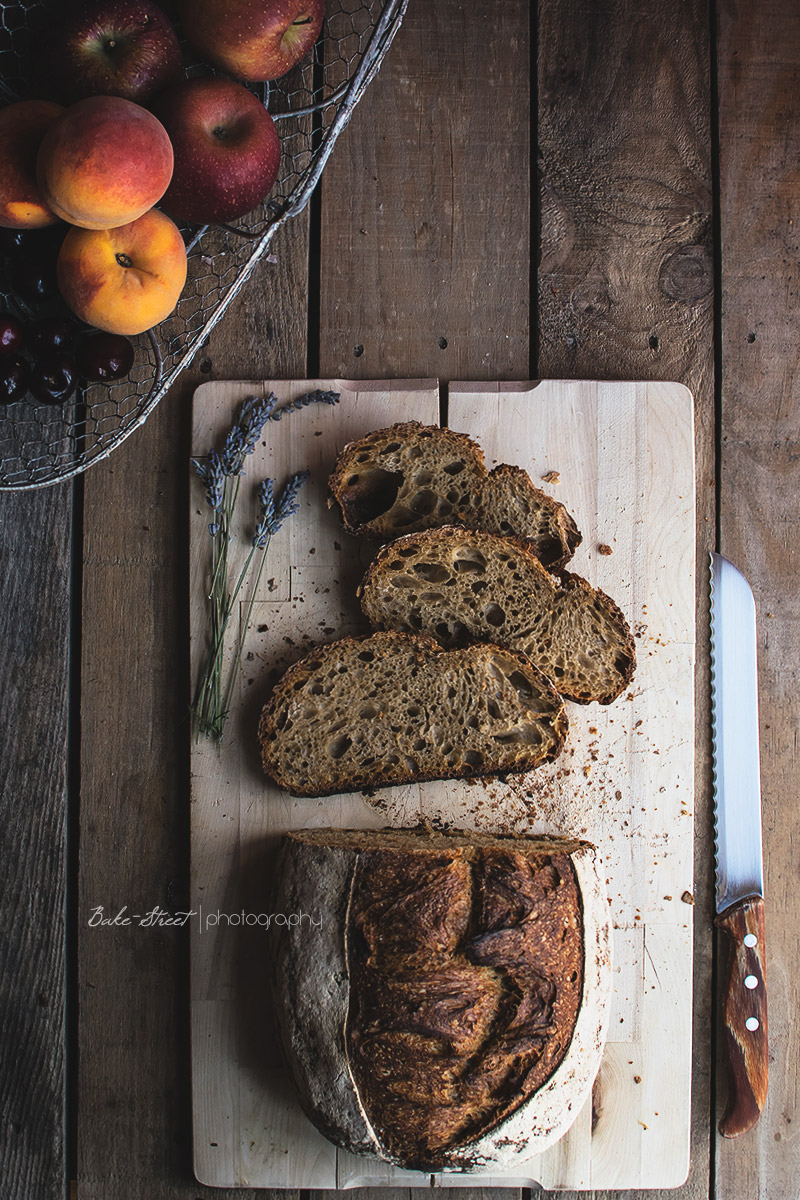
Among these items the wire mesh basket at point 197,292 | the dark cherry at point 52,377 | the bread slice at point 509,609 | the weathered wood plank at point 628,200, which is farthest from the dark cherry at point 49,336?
the weathered wood plank at point 628,200

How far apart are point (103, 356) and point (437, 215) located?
0.80 m

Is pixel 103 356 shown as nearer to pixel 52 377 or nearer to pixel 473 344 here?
pixel 52 377

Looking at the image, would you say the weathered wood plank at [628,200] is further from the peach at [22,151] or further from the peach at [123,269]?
the peach at [22,151]

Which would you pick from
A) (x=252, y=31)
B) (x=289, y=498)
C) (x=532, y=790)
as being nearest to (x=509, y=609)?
(x=532, y=790)

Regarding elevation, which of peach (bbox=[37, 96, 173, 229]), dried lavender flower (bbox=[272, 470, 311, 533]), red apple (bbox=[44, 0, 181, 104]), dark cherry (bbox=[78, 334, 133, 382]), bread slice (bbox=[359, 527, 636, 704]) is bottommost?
bread slice (bbox=[359, 527, 636, 704])

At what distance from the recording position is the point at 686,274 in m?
1.92

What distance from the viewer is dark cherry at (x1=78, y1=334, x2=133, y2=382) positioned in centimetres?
171


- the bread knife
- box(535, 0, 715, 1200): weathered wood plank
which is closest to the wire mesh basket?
box(535, 0, 715, 1200): weathered wood plank

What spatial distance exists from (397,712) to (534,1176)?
101cm

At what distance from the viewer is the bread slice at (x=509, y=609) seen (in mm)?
1725

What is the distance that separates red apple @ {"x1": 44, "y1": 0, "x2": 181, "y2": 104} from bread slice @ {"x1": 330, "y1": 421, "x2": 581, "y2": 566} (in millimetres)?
779

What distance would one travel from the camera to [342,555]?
6.05ft

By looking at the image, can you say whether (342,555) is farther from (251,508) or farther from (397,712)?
(397,712)

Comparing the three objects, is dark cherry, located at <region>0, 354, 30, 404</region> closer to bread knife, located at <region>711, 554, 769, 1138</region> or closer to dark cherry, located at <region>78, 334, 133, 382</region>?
dark cherry, located at <region>78, 334, 133, 382</region>
